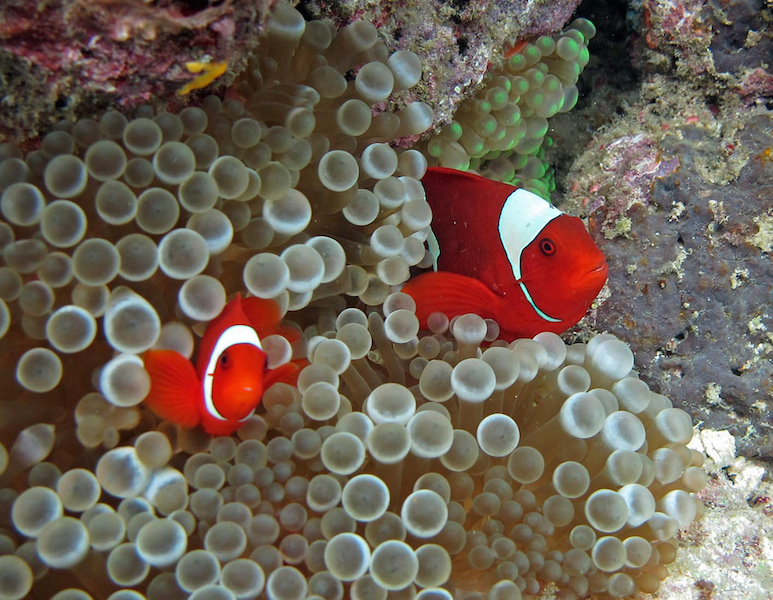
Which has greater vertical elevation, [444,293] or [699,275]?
[699,275]

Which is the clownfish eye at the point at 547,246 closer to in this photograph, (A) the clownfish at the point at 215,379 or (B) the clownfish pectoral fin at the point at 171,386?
(A) the clownfish at the point at 215,379

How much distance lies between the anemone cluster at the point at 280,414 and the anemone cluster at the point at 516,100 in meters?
0.51

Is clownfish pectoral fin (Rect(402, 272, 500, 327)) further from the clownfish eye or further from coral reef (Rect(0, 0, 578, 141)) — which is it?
coral reef (Rect(0, 0, 578, 141))

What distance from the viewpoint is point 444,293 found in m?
1.51

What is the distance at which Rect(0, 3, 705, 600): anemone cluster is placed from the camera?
98cm

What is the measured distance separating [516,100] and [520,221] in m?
0.48

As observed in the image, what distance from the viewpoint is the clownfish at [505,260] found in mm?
1505

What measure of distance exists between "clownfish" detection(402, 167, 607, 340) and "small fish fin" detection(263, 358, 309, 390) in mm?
398

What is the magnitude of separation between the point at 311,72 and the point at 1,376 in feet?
2.93

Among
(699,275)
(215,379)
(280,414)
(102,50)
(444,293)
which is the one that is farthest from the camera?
(699,275)

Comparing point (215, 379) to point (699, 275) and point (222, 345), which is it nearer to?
point (222, 345)

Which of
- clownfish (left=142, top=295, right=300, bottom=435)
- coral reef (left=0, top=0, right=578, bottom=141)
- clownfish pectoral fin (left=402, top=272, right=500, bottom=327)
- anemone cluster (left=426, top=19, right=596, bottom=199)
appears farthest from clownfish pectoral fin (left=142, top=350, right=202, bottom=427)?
anemone cluster (left=426, top=19, right=596, bottom=199)

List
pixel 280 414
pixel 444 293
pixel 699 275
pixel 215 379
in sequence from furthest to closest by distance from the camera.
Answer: pixel 699 275, pixel 444 293, pixel 280 414, pixel 215 379

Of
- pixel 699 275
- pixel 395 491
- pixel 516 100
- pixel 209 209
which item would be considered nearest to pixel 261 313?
pixel 209 209
